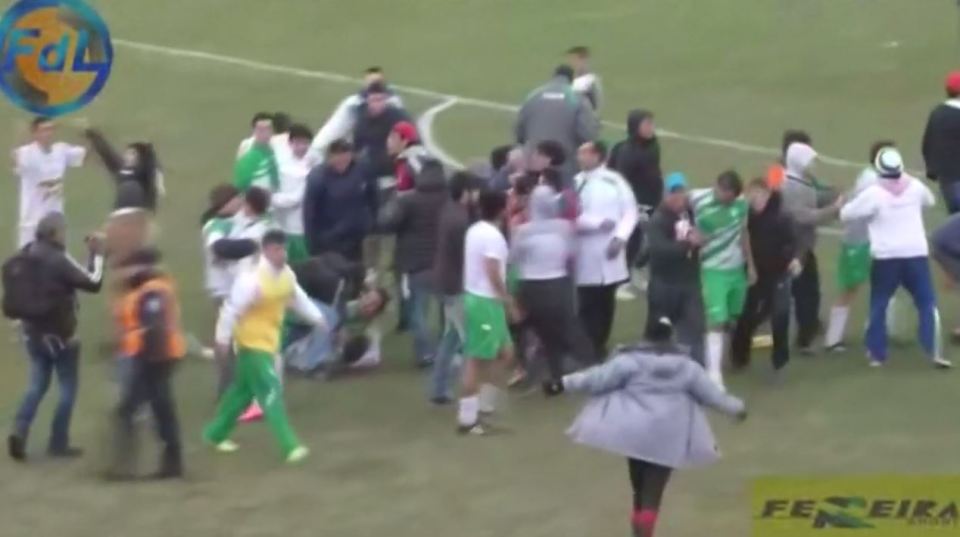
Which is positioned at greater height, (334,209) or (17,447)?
(334,209)

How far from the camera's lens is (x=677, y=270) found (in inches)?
573

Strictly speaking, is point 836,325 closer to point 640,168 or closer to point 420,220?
point 640,168

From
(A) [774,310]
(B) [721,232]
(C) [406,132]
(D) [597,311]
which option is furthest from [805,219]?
(C) [406,132]

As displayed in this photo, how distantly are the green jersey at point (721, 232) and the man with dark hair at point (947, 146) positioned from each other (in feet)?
9.04

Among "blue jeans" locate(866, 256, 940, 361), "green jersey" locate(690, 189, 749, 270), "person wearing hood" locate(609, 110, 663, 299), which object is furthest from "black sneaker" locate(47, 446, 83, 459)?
"blue jeans" locate(866, 256, 940, 361)

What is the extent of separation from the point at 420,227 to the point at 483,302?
1.61 metres

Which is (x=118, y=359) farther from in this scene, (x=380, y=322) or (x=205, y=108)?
(x=205, y=108)

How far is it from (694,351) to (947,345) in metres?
2.48

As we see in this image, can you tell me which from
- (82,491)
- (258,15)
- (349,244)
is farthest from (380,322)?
(258,15)

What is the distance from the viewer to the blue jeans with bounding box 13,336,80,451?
537 inches

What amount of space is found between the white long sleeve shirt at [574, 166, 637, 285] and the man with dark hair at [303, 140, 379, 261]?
5.87 ft

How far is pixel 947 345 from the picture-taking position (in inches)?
630

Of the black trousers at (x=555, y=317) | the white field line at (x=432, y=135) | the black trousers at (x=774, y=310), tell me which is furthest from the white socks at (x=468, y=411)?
the white field line at (x=432, y=135)

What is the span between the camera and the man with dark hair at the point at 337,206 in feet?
51.8
